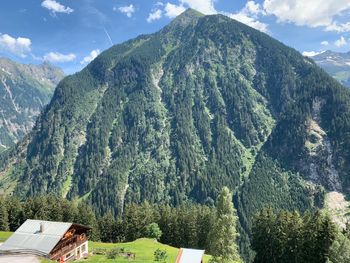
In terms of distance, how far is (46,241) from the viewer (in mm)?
70250

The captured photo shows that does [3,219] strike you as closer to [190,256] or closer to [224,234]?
[190,256]

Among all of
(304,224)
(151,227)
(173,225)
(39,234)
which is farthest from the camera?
(173,225)

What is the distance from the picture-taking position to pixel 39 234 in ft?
237

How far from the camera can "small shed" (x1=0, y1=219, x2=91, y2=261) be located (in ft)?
221

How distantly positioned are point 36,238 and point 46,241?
2192 mm

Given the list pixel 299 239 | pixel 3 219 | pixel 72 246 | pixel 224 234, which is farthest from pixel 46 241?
pixel 3 219

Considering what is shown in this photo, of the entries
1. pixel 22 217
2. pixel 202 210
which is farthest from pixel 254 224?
pixel 22 217

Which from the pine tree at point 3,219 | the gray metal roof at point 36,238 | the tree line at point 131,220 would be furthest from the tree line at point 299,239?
the pine tree at point 3,219

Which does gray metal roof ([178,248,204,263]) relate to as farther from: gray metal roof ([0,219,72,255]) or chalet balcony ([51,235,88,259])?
chalet balcony ([51,235,88,259])

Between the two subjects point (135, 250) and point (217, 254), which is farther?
point (135, 250)

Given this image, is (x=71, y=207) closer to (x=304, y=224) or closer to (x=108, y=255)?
(x=108, y=255)

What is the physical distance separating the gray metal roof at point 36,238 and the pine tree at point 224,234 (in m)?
27.9

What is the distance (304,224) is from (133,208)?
63433 millimetres

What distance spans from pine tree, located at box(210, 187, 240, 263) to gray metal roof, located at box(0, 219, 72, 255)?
91.5ft
